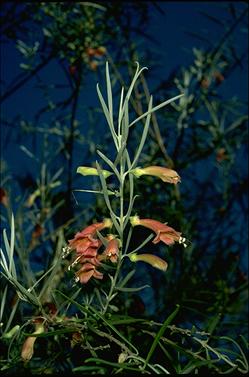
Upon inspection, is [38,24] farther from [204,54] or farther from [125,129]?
[125,129]

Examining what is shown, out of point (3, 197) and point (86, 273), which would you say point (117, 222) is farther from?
point (3, 197)

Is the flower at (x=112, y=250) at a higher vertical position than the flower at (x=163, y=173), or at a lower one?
lower

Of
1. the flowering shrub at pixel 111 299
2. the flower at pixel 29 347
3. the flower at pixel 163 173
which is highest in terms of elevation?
the flower at pixel 163 173

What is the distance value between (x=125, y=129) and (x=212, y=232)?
4.28 ft

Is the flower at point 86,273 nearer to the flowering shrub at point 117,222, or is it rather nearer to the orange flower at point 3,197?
the flowering shrub at point 117,222

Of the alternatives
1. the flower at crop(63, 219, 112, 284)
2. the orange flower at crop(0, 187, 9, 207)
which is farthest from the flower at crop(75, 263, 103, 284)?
the orange flower at crop(0, 187, 9, 207)

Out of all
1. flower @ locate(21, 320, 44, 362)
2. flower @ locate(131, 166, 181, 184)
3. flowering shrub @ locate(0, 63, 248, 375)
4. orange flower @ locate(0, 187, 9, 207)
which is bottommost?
orange flower @ locate(0, 187, 9, 207)

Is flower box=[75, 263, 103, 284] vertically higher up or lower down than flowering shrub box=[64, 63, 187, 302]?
lower down

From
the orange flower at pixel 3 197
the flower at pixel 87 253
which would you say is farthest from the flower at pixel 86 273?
the orange flower at pixel 3 197

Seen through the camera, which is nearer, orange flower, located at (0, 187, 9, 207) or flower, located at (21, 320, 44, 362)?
flower, located at (21, 320, 44, 362)

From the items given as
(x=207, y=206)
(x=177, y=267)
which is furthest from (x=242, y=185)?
(x=177, y=267)

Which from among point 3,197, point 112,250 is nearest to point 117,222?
point 112,250

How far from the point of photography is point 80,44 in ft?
5.10

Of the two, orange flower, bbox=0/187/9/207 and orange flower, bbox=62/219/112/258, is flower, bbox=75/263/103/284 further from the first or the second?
orange flower, bbox=0/187/9/207
